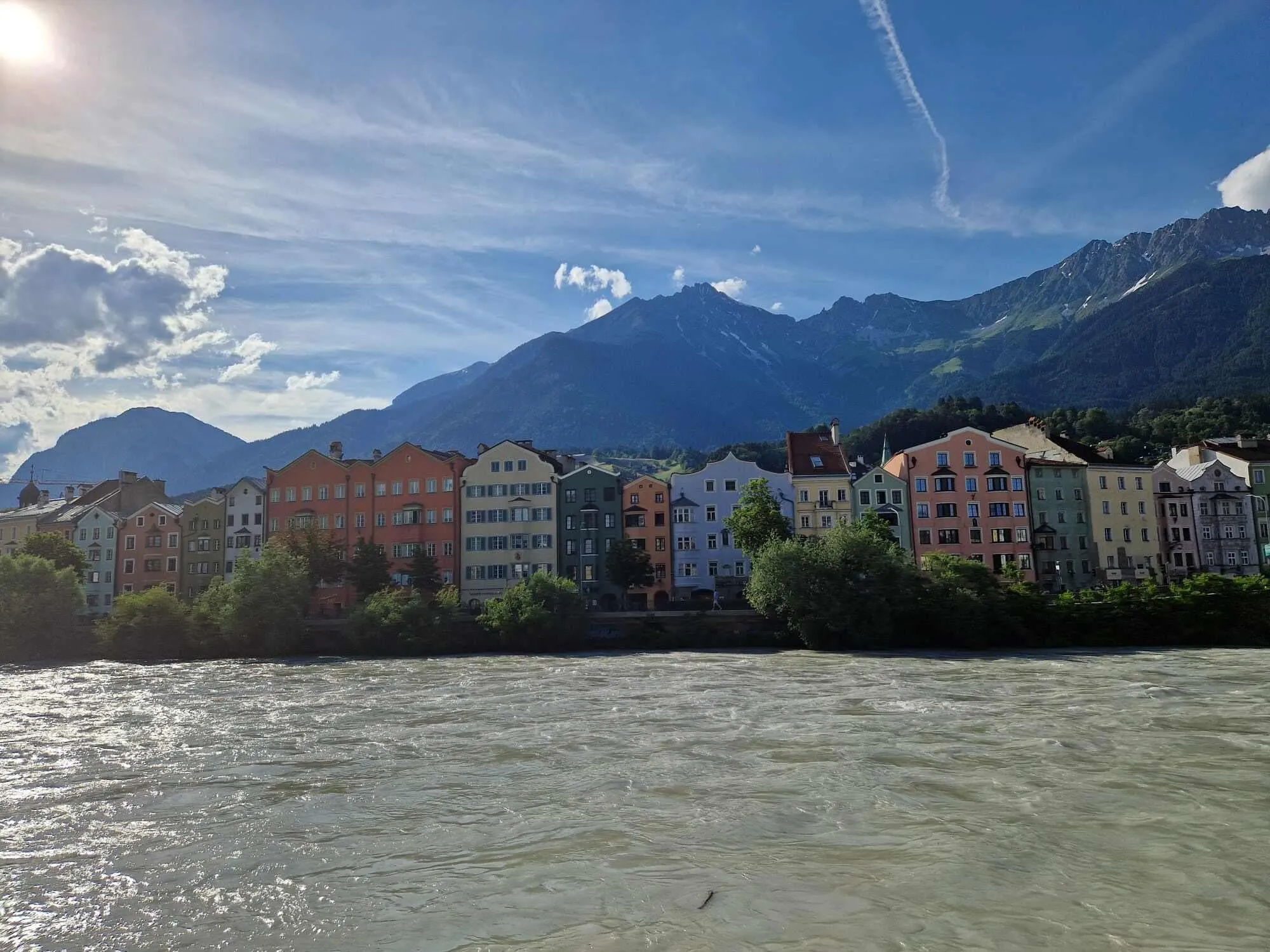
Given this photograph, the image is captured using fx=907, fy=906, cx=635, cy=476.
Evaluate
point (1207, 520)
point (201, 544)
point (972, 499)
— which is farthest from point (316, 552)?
point (1207, 520)

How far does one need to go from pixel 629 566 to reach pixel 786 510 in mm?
15001

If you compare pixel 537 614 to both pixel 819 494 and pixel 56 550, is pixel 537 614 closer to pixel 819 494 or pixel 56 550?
pixel 819 494

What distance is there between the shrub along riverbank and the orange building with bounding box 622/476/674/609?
17.2 metres

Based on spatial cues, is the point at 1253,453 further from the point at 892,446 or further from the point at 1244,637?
the point at 892,446

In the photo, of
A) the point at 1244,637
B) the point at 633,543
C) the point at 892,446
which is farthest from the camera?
the point at 892,446

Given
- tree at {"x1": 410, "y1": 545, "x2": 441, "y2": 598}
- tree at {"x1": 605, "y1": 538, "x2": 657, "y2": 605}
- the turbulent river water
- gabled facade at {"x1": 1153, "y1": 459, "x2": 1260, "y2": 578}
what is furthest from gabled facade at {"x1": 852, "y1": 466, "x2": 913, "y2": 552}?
the turbulent river water

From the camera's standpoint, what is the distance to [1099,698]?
103 ft

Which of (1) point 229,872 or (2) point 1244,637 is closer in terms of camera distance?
(1) point 229,872

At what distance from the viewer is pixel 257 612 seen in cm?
5856

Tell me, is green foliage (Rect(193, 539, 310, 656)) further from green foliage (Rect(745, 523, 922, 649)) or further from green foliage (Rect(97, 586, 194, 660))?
green foliage (Rect(745, 523, 922, 649))

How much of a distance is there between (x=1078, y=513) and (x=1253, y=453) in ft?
67.6

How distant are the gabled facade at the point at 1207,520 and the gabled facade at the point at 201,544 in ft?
288

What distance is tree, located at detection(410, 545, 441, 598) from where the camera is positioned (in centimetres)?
7500

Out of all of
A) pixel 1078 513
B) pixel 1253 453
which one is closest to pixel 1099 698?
pixel 1078 513
